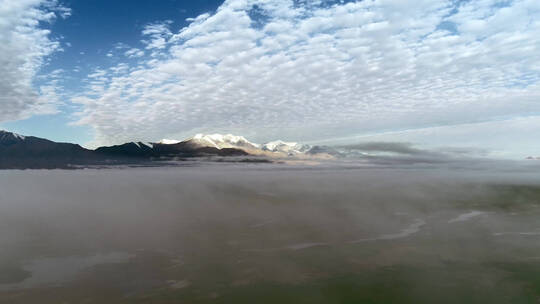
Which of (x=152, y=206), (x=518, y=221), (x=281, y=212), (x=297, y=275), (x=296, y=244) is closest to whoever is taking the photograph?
(x=297, y=275)

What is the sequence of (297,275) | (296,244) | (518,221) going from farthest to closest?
(518,221), (296,244), (297,275)

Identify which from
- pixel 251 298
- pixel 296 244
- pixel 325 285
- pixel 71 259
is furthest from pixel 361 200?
pixel 71 259

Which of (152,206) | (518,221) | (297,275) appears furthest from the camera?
(152,206)

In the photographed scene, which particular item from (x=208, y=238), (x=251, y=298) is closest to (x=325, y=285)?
(x=251, y=298)

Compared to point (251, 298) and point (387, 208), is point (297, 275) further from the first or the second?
point (387, 208)

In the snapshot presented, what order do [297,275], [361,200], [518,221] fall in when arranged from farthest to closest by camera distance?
[361,200] → [518,221] → [297,275]

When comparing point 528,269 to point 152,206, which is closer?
point 528,269

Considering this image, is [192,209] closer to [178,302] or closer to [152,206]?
[152,206]

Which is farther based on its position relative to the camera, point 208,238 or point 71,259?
point 208,238
